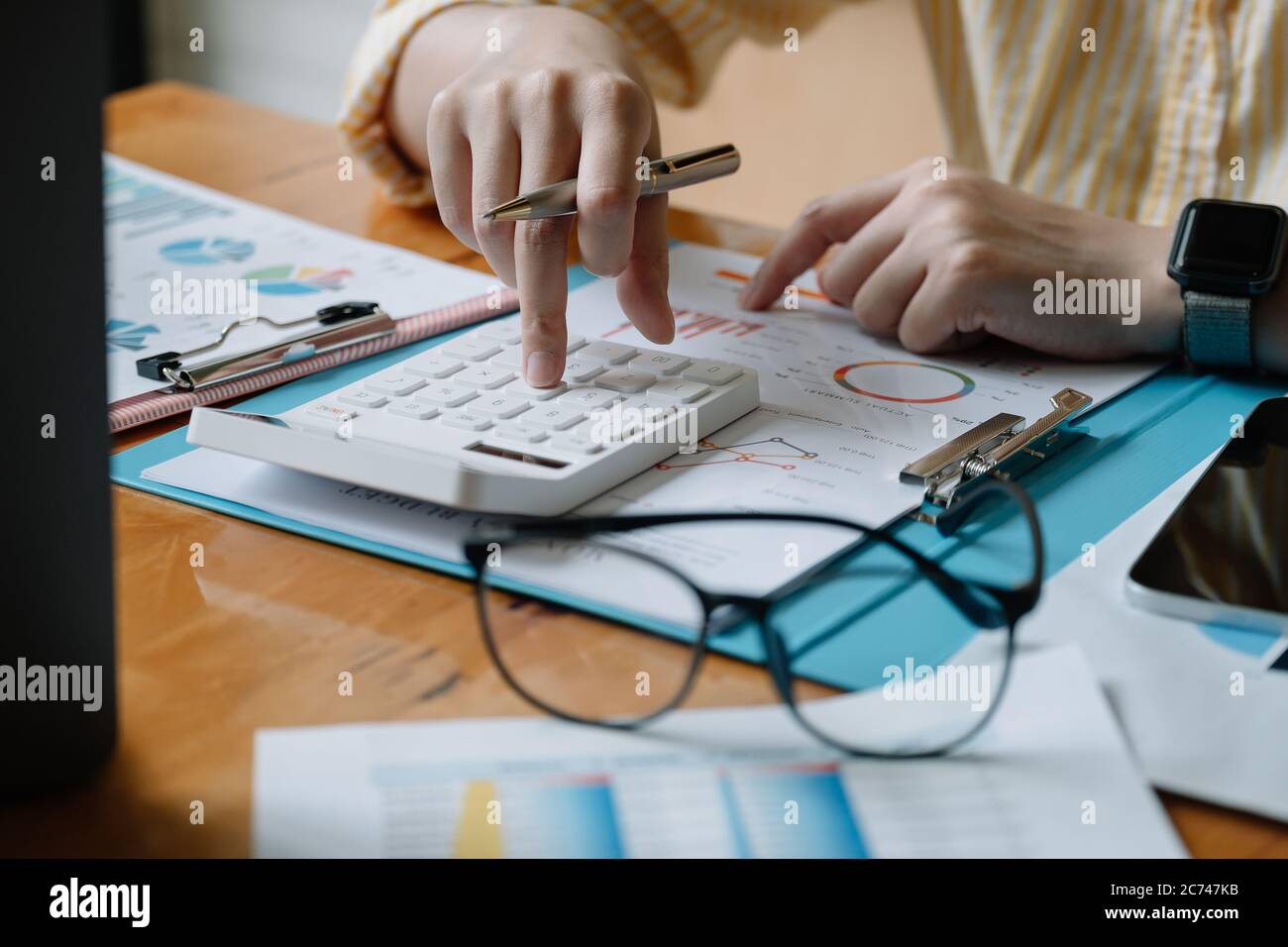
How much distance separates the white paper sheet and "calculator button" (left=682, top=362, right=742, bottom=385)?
197 mm

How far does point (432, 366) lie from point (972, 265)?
1.03 feet

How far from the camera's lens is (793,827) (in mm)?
359

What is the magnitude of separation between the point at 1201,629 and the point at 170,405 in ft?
1.59

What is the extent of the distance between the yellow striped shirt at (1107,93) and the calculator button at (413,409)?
474mm

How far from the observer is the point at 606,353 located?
2.11 feet

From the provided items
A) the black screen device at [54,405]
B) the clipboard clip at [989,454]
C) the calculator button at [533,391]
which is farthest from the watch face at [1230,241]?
the black screen device at [54,405]

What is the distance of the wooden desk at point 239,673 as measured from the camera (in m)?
0.36

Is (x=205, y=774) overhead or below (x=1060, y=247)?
below

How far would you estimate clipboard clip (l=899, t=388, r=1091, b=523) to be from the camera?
0.54m

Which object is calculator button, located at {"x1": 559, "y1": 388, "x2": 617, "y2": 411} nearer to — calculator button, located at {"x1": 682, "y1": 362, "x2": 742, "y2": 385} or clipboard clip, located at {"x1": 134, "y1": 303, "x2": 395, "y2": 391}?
calculator button, located at {"x1": 682, "y1": 362, "x2": 742, "y2": 385}

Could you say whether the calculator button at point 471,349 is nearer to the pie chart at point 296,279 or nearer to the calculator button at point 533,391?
the calculator button at point 533,391

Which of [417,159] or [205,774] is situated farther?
[417,159]
